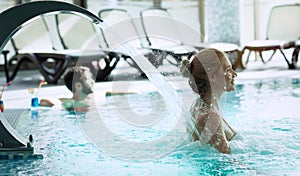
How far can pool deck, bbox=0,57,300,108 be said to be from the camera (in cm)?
563

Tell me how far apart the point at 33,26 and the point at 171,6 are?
2.76 m

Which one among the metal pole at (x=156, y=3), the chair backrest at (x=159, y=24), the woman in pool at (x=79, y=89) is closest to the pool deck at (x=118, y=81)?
the woman in pool at (x=79, y=89)

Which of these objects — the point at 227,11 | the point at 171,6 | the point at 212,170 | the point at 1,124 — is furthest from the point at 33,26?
the point at 212,170

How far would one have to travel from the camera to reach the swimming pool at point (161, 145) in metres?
2.38

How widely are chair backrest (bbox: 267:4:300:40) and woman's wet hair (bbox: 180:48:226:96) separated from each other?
20.1 feet

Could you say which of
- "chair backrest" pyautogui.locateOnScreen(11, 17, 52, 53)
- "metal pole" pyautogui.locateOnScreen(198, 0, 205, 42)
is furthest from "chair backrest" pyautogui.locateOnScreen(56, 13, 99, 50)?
"metal pole" pyautogui.locateOnScreen(198, 0, 205, 42)

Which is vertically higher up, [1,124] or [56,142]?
[1,124]

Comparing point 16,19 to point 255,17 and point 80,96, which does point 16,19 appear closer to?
point 80,96

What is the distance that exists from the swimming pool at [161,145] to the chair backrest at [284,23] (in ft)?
13.2

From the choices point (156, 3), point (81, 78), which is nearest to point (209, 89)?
point (81, 78)

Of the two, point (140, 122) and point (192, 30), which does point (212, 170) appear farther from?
point (192, 30)

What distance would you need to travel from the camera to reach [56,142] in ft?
10.3

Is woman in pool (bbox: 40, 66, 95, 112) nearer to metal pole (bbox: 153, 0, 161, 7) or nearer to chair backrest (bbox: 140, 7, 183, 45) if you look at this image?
chair backrest (bbox: 140, 7, 183, 45)

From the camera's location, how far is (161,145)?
295cm
